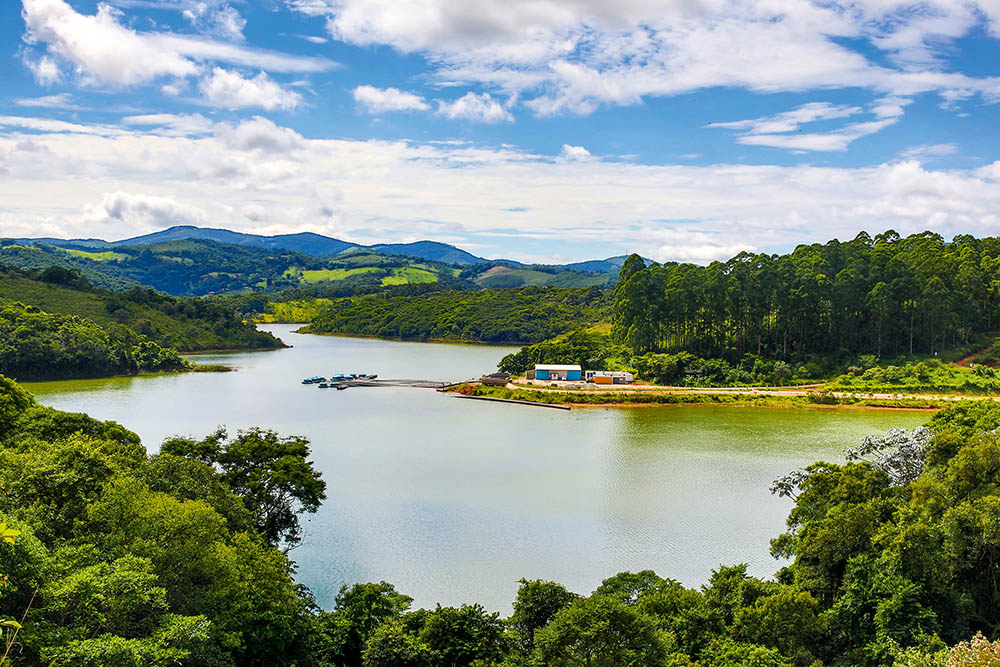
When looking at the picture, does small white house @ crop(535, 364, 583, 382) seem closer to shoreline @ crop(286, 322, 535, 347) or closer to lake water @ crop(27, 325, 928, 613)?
lake water @ crop(27, 325, 928, 613)

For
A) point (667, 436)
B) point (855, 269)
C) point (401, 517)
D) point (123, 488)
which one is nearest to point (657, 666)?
point (123, 488)

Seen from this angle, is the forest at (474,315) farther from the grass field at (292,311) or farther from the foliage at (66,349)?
the foliage at (66,349)

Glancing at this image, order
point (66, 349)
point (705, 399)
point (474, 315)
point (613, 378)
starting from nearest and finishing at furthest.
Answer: point (705, 399) < point (613, 378) < point (66, 349) < point (474, 315)

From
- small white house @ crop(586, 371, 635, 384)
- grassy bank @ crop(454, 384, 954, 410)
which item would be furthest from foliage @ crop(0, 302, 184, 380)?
small white house @ crop(586, 371, 635, 384)

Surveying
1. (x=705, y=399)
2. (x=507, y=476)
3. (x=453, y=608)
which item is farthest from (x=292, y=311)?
(x=453, y=608)

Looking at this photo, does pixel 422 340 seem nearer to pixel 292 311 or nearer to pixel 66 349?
pixel 292 311

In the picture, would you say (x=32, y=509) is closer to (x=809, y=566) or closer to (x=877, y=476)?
(x=809, y=566)
